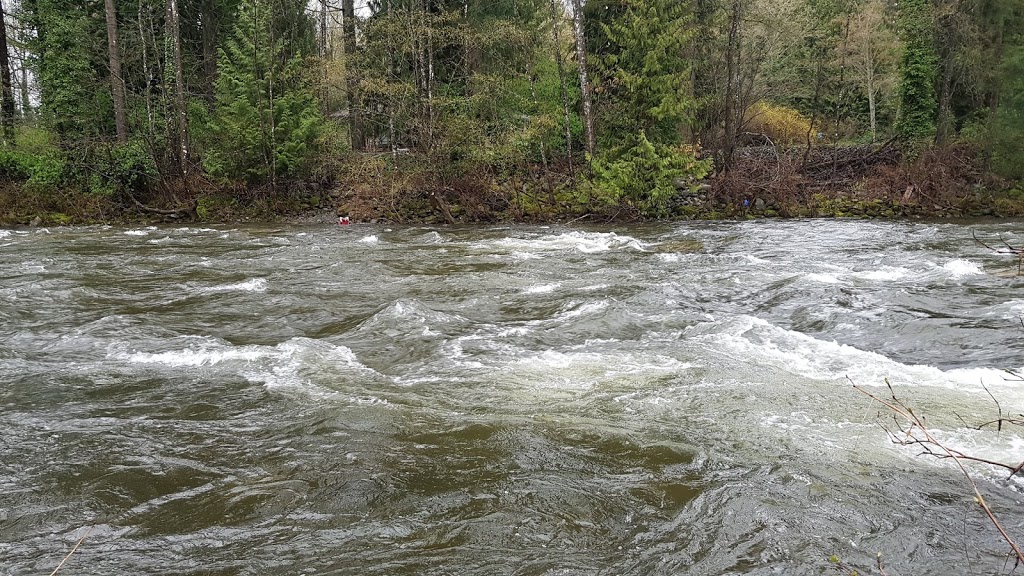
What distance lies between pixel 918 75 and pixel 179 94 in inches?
1071

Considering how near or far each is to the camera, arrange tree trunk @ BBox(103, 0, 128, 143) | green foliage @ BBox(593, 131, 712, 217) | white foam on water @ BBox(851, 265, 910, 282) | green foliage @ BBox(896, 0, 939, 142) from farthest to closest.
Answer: green foliage @ BBox(896, 0, 939, 142) < tree trunk @ BBox(103, 0, 128, 143) < green foliage @ BBox(593, 131, 712, 217) < white foam on water @ BBox(851, 265, 910, 282)

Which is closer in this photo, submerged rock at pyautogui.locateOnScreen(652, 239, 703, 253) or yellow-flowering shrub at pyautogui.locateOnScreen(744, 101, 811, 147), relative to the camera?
submerged rock at pyautogui.locateOnScreen(652, 239, 703, 253)

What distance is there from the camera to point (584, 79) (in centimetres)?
2258

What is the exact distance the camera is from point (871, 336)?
789 centimetres

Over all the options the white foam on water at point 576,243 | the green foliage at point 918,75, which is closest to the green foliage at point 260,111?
the white foam on water at point 576,243

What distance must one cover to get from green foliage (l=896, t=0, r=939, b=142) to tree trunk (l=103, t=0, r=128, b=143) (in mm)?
28041

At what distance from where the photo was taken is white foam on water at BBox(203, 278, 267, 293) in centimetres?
1087

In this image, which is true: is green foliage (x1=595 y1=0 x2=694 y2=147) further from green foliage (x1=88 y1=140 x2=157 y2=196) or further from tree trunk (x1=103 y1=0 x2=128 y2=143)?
tree trunk (x1=103 y1=0 x2=128 y2=143)

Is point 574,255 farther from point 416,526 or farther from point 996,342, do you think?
point 416,526

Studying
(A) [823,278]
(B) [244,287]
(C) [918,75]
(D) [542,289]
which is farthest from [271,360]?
(C) [918,75]

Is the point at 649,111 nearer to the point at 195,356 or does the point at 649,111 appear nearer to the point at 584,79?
the point at 584,79

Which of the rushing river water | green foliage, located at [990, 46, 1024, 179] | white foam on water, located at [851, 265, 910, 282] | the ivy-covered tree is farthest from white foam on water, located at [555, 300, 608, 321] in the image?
green foliage, located at [990, 46, 1024, 179]

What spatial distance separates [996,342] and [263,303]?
8946 millimetres

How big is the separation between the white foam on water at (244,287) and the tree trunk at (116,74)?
15.9 metres
